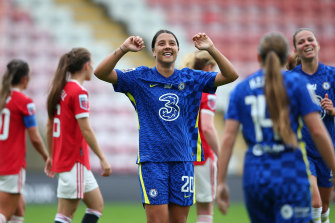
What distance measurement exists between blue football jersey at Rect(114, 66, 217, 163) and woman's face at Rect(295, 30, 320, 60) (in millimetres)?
1145

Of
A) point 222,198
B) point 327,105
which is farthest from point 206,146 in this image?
point 222,198

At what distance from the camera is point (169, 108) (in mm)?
5102

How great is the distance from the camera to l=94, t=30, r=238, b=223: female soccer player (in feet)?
16.4

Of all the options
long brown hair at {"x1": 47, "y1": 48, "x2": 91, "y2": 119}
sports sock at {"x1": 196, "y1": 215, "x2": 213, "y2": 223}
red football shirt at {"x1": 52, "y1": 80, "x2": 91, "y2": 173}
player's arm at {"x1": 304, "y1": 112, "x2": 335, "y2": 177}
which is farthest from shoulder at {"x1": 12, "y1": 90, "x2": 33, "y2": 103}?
player's arm at {"x1": 304, "y1": 112, "x2": 335, "y2": 177}

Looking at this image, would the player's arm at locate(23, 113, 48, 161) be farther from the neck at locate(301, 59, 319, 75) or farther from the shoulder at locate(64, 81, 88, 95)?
the neck at locate(301, 59, 319, 75)

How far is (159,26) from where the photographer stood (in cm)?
1471

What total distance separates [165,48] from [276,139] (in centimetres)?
172

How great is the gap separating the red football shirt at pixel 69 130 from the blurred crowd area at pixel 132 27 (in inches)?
304

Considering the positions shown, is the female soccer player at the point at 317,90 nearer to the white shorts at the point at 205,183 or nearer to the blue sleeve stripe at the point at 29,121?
the white shorts at the point at 205,183

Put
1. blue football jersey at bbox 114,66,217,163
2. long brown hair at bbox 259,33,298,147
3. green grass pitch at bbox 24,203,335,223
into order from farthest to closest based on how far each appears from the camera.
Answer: green grass pitch at bbox 24,203,335,223 → blue football jersey at bbox 114,66,217,163 → long brown hair at bbox 259,33,298,147

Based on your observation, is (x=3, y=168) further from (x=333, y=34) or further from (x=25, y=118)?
(x=333, y=34)

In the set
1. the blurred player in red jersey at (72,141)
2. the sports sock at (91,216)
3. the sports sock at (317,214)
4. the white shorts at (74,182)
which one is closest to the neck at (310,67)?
the sports sock at (317,214)

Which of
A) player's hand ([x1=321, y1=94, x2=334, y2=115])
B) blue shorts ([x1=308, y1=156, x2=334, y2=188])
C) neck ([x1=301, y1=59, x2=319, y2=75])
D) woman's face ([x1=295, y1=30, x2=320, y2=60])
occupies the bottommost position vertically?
blue shorts ([x1=308, y1=156, x2=334, y2=188])

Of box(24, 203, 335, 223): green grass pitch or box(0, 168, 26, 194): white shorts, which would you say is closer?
box(0, 168, 26, 194): white shorts
